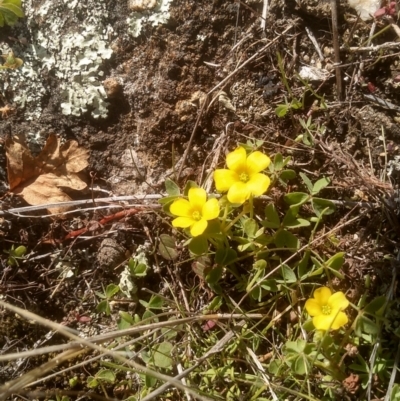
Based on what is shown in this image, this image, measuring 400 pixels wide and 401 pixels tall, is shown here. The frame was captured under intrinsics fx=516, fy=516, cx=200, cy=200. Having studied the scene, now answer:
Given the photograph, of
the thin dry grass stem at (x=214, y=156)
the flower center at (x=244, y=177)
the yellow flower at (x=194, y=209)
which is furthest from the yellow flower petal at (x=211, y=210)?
the thin dry grass stem at (x=214, y=156)

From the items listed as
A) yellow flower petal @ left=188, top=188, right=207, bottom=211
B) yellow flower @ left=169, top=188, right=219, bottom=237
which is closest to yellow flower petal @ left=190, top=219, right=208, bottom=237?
yellow flower @ left=169, top=188, right=219, bottom=237

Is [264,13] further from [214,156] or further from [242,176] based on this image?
[242,176]

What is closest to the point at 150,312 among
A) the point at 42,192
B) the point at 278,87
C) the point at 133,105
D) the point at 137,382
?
the point at 137,382

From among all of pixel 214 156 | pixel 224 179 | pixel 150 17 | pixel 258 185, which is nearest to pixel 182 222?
pixel 224 179

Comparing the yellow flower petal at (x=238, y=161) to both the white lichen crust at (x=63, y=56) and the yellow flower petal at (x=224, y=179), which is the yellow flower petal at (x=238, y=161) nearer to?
the yellow flower petal at (x=224, y=179)

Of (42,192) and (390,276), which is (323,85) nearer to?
(390,276)
